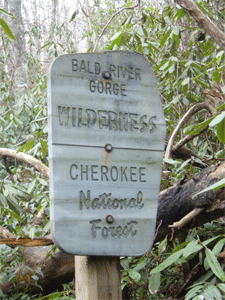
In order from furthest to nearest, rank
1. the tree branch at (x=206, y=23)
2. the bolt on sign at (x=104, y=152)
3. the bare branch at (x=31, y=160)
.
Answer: the bare branch at (x=31, y=160) → the tree branch at (x=206, y=23) → the bolt on sign at (x=104, y=152)

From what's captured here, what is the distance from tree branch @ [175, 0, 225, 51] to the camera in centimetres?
220

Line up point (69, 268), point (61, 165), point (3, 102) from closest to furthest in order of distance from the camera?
1. point (61, 165)
2. point (69, 268)
3. point (3, 102)

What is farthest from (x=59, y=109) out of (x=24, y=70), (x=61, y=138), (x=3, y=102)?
(x=24, y=70)

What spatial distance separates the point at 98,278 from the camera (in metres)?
1.32

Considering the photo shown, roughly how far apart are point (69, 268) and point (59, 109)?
1397 mm

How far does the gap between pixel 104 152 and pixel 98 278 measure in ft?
1.58

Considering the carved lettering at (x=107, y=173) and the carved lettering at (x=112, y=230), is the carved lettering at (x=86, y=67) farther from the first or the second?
the carved lettering at (x=112, y=230)

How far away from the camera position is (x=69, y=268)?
2311mm

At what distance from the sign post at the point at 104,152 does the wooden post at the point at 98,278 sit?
74mm

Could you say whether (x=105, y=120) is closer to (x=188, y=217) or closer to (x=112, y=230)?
(x=112, y=230)

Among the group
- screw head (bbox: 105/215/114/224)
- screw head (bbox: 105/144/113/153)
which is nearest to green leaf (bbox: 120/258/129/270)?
screw head (bbox: 105/215/114/224)

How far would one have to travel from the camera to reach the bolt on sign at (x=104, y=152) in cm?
125

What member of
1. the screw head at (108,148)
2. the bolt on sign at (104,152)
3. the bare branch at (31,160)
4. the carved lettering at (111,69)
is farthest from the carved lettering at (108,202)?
the bare branch at (31,160)

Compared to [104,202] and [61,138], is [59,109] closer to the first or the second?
[61,138]
